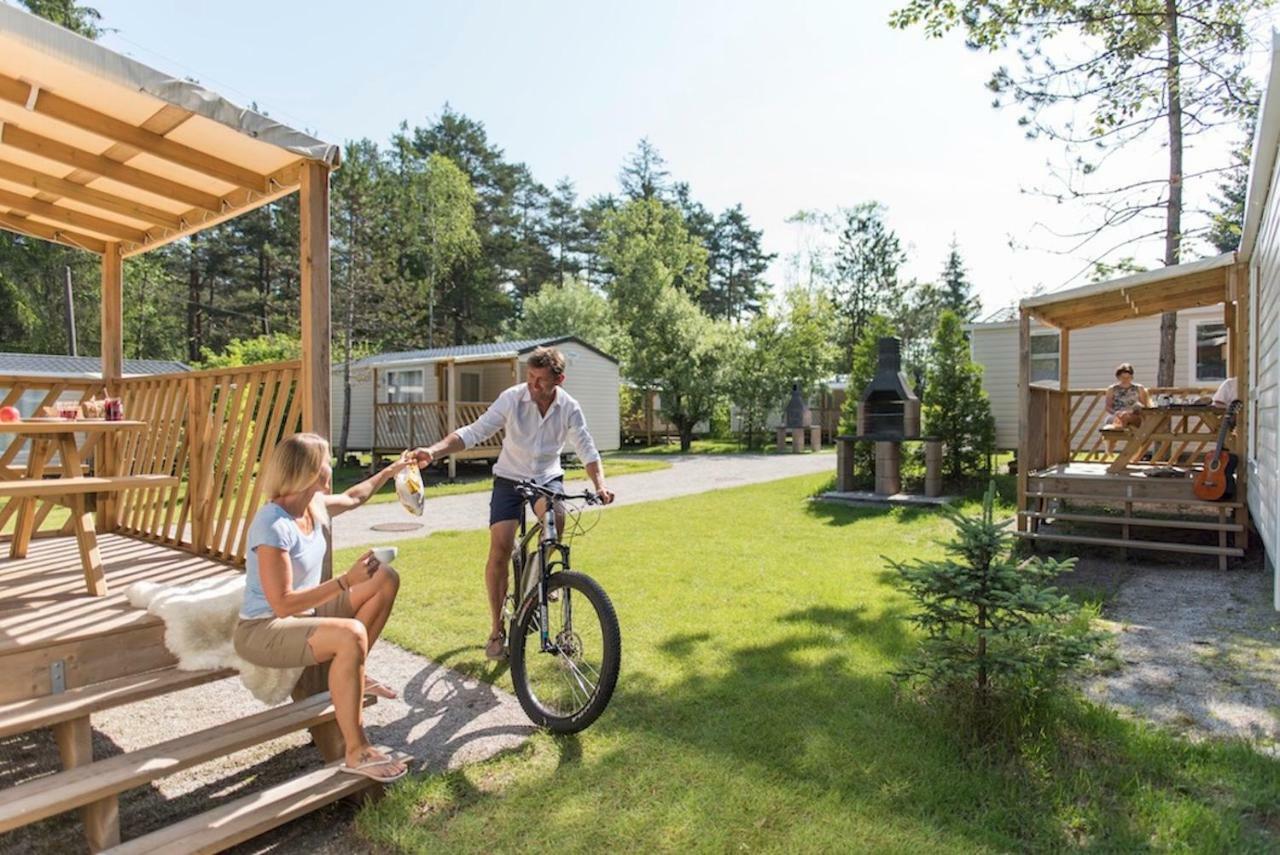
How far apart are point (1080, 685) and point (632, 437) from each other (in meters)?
20.8

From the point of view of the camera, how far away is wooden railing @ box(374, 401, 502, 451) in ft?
48.7

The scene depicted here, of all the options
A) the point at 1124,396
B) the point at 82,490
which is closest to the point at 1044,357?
the point at 1124,396

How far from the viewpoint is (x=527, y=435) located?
11.4 ft

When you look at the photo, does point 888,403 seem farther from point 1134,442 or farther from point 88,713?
point 88,713

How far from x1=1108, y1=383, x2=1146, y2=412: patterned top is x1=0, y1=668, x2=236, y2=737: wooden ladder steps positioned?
372 inches

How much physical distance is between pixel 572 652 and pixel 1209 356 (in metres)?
14.0

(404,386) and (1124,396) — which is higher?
(404,386)

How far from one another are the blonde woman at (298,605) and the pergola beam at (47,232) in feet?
10.4

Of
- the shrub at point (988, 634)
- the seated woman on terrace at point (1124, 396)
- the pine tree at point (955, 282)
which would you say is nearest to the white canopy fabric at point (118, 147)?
the shrub at point (988, 634)

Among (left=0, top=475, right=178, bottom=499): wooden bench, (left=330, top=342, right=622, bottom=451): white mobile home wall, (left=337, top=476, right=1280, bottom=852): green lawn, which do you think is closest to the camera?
(left=337, top=476, right=1280, bottom=852): green lawn

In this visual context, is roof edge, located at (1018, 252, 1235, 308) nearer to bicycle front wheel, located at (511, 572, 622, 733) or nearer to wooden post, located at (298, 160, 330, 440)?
bicycle front wheel, located at (511, 572, 622, 733)

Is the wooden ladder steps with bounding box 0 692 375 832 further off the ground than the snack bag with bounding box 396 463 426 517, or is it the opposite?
the snack bag with bounding box 396 463 426 517

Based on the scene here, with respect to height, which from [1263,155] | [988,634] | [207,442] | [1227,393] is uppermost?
[1263,155]

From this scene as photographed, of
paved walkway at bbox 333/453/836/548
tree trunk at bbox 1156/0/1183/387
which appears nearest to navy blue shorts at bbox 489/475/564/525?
paved walkway at bbox 333/453/836/548
